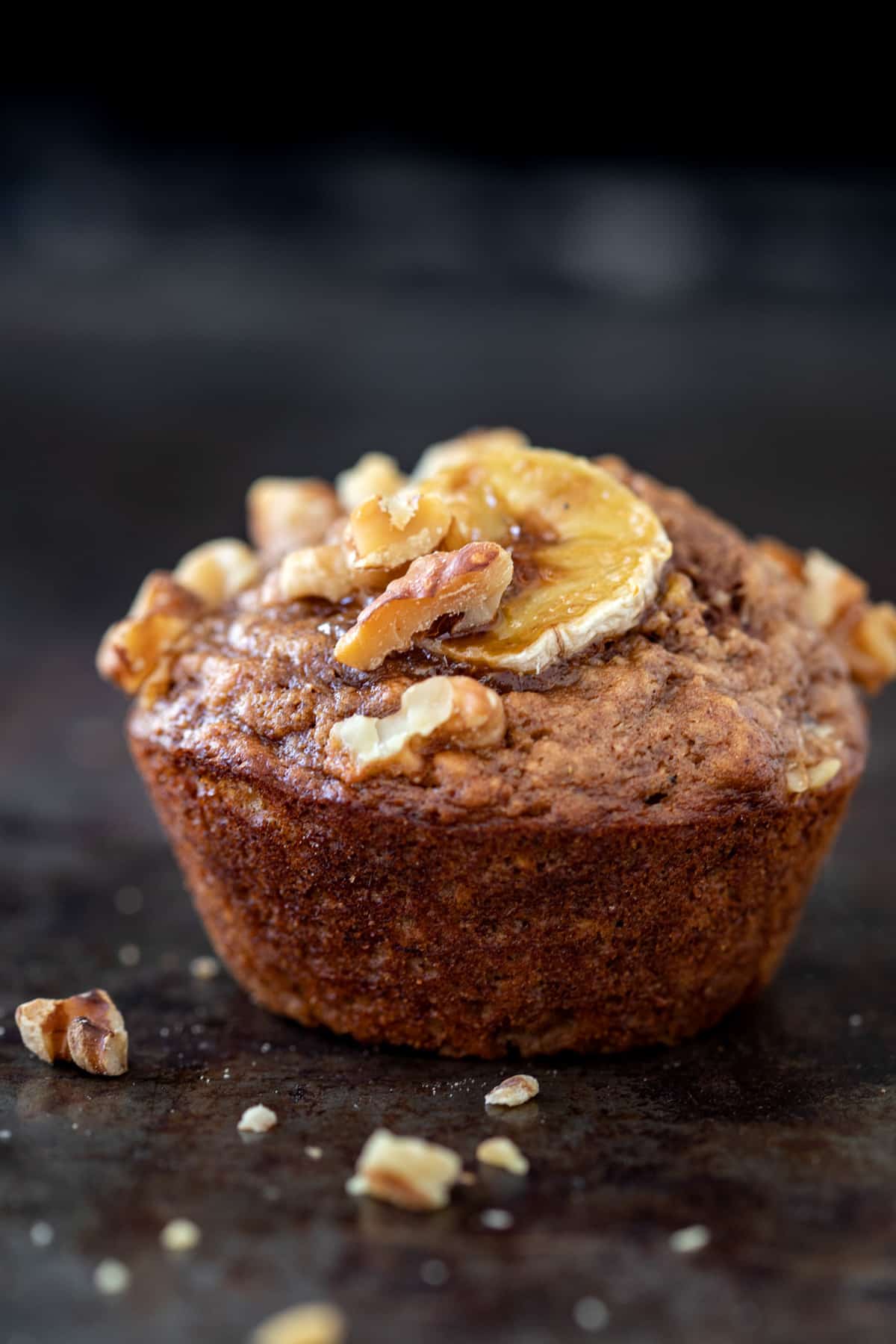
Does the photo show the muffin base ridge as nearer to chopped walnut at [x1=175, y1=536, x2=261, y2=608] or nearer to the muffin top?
the muffin top

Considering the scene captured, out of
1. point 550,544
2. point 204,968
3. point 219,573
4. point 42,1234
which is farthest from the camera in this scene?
point 204,968

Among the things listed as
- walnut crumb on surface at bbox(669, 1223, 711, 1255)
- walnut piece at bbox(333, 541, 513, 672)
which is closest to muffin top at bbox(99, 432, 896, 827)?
walnut piece at bbox(333, 541, 513, 672)

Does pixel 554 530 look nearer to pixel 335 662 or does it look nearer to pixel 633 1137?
pixel 335 662

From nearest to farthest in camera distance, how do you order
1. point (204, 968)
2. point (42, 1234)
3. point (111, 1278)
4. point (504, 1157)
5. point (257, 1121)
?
1. point (111, 1278)
2. point (42, 1234)
3. point (504, 1157)
4. point (257, 1121)
5. point (204, 968)

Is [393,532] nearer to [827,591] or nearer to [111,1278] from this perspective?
[827,591]

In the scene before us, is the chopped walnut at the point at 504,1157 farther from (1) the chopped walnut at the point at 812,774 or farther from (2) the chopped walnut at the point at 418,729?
(1) the chopped walnut at the point at 812,774

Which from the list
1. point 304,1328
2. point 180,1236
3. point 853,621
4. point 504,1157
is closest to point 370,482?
point 853,621

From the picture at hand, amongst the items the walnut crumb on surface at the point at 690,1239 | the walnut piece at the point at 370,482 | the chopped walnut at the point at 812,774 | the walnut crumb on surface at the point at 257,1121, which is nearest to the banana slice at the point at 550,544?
the walnut piece at the point at 370,482
